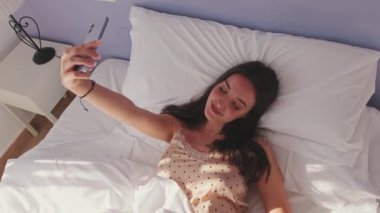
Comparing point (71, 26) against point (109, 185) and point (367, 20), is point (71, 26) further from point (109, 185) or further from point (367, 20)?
point (367, 20)

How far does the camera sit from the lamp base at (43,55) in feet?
5.83

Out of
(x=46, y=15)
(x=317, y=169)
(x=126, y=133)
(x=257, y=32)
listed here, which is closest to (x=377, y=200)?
(x=317, y=169)

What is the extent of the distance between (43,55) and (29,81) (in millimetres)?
146

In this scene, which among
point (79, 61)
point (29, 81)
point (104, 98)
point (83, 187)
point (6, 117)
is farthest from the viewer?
point (6, 117)

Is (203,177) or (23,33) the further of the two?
(23,33)

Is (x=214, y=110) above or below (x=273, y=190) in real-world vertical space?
above

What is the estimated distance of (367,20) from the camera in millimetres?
1129

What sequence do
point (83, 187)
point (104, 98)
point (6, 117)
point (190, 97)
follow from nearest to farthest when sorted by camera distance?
point (104, 98)
point (83, 187)
point (190, 97)
point (6, 117)

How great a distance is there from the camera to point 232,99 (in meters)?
1.15

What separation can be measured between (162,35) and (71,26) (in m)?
0.61

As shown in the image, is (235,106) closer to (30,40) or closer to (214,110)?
(214,110)

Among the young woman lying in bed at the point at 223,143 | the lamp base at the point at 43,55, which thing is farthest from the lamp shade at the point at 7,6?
the young woman lying in bed at the point at 223,143

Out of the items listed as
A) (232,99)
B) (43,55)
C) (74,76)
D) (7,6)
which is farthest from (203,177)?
(43,55)

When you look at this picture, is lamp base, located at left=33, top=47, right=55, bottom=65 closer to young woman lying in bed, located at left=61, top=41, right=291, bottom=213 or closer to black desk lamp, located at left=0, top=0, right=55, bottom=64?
black desk lamp, located at left=0, top=0, right=55, bottom=64
